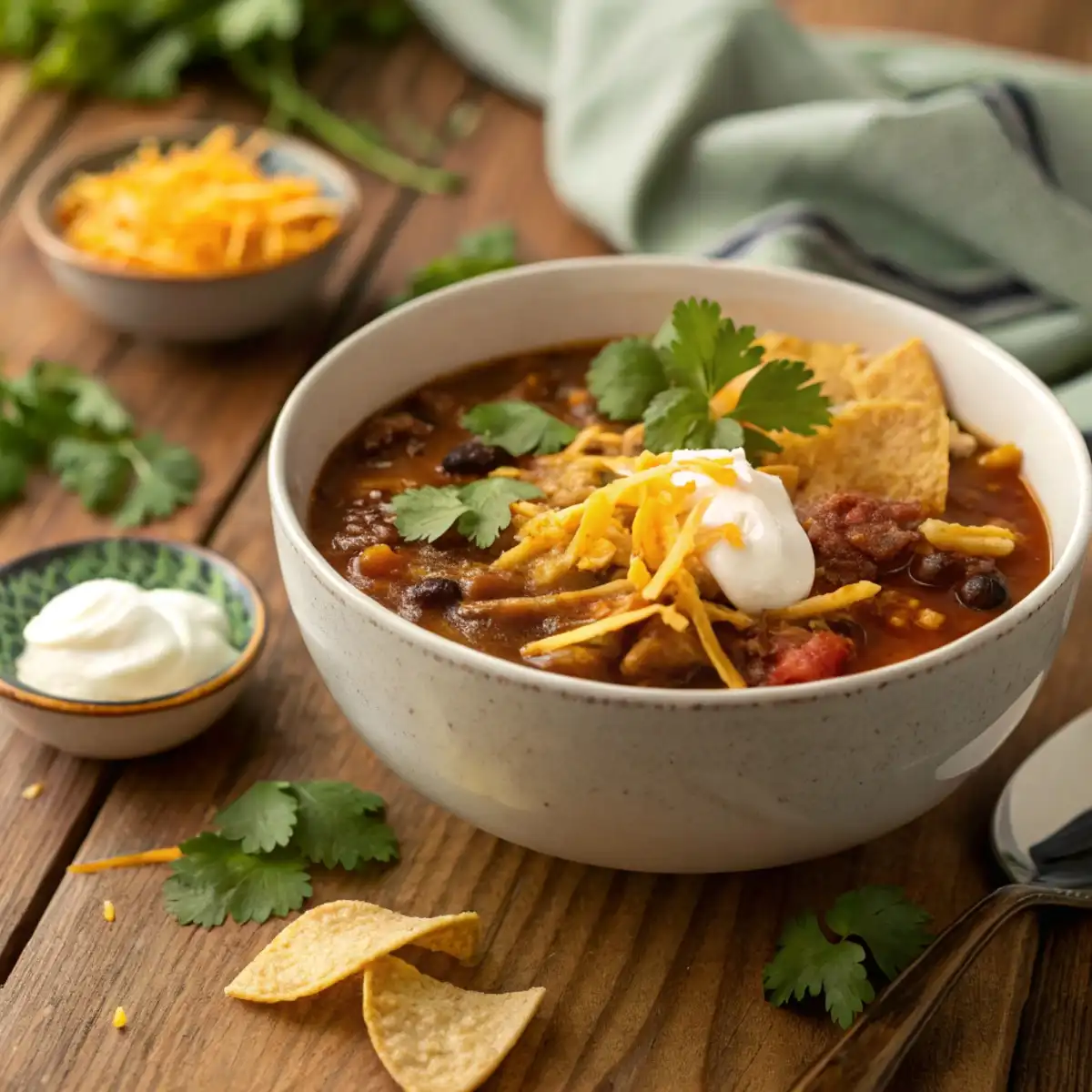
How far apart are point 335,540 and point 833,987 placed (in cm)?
104

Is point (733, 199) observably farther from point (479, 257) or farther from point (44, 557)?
point (44, 557)

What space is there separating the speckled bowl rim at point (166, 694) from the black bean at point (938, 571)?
44.1 inches

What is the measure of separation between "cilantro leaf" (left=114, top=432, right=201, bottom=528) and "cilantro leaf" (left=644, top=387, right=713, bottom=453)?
1.15 meters

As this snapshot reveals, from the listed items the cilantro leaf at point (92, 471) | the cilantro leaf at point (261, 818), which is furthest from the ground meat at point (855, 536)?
the cilantro leaf at point (92, 471)

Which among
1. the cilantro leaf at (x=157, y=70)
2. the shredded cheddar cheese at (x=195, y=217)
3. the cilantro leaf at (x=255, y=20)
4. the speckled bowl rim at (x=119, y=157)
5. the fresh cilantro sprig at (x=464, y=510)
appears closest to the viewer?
the fresh cilantro sprig at (x=464, y=510)

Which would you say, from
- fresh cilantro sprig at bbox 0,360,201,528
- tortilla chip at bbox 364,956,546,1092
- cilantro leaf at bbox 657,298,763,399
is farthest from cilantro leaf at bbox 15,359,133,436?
tortilla chip at bbox 364,956,546,1092

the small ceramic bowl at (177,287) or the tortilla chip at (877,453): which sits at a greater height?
the tortilla chip at (877,453)

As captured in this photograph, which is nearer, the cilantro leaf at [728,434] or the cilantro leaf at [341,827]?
the cilantro leaf at [341,827]

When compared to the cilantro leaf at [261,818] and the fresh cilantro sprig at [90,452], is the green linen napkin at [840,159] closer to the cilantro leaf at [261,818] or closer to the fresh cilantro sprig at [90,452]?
the fresh cilantro sprig at [90,452]

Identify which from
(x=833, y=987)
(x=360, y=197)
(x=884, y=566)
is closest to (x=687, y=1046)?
(x=833, y=987)

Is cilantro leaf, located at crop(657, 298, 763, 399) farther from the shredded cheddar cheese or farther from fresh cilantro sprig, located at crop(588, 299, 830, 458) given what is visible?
the shredded cheddar cheese

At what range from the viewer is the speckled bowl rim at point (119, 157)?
3.70 metres

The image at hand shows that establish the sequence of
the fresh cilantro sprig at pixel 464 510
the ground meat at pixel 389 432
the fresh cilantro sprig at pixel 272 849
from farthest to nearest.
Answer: the ground meat at pixel 389 432 → the fresh cilantro sprig at pixel 464 510 → the fresh cilantro sprig at pixel 272 849

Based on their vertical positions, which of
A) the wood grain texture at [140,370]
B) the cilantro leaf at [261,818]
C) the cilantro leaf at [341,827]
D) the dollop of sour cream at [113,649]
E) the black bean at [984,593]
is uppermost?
the black bean at [984,593]
